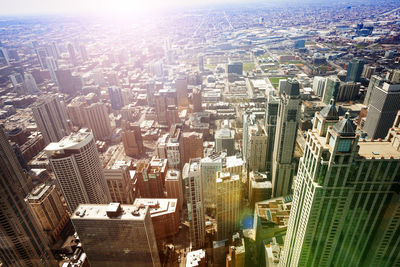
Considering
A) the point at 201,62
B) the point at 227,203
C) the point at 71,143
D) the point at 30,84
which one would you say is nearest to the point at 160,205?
the point at 227,203

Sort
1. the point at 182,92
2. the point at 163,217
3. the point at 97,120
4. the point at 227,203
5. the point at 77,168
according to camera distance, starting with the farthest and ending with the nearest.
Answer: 1. the point at 182,92
2. the point at 97,120
3. the point at 163,217
4. the point at 77,168
5. the point at 227,203

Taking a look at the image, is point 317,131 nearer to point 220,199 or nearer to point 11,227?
point 220,199

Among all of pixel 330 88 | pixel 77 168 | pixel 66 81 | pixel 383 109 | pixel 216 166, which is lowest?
pixel 66 81

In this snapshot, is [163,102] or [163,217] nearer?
[163,217]

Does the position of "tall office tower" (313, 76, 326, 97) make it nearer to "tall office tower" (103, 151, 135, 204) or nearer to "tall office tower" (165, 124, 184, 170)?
"tall office tower" (165, 124, 184, 170)

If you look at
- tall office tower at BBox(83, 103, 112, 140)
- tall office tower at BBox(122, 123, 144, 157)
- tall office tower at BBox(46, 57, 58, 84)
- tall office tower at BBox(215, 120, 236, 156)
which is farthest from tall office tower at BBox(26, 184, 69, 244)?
tall office tower at BBox(46, 57, 58, 84)

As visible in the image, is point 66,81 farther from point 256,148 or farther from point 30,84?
point 256,148

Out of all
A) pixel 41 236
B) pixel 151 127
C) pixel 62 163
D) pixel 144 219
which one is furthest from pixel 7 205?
pixel 151 127
